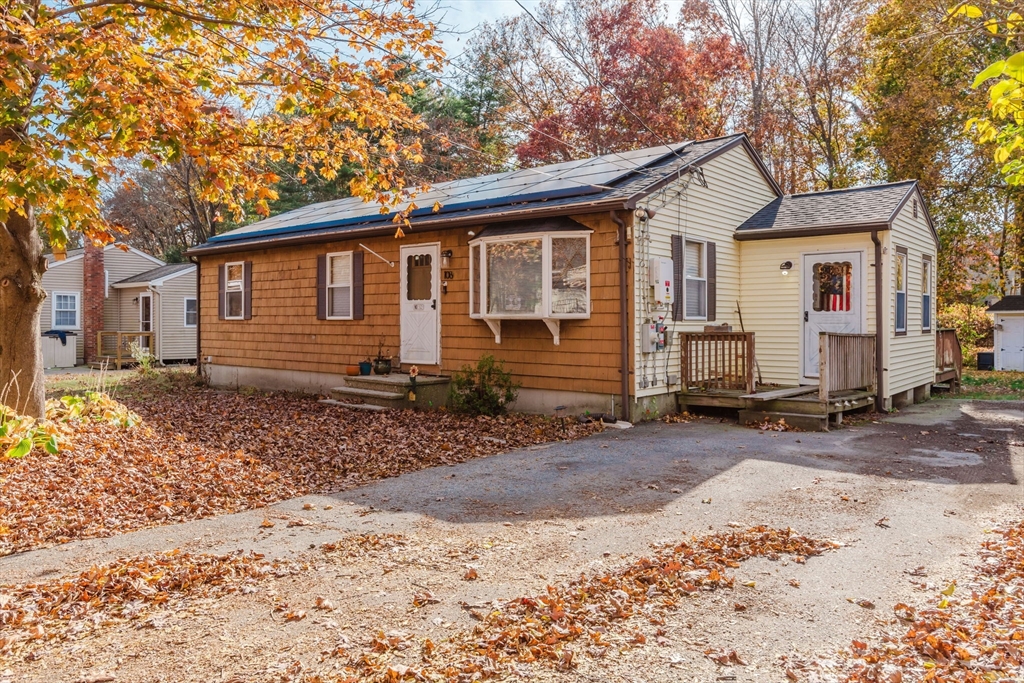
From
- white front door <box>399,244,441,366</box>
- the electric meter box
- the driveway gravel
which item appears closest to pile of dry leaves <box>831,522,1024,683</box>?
the driveway gravel

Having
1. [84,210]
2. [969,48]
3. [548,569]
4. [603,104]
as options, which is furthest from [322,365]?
[969,48]

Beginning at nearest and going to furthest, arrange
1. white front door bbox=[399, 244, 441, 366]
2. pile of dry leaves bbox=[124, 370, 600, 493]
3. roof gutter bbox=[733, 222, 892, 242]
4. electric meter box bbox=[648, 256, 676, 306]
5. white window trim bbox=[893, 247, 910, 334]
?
pile of dry leaves bbox=[124, 370, 600, 493] < electric meter box bbox=[648, 256, 676, 306] < roof gutter bbox=[733, 222, 892, 242] < white window trim bbox=[893, 247, 910, 334] < white front door bbox=[399, 244, 441, 366]

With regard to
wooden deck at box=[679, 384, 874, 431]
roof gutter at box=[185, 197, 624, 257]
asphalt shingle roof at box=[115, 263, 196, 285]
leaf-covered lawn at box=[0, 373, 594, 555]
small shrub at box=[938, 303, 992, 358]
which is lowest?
leaf-covered lawn at box=[0, 373, 594, 555]

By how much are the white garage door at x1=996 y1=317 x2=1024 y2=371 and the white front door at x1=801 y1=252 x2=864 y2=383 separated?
1286 centimetres

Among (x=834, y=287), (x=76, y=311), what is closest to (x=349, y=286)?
(x=834, y=287)

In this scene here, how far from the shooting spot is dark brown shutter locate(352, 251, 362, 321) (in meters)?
13.1

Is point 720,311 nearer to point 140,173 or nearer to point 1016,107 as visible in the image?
point 1016,107

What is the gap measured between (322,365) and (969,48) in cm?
1629

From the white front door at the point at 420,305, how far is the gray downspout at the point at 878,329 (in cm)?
685

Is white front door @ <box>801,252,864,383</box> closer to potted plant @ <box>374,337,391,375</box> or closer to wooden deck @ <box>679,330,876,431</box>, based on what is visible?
wooden deck @ <box>679,330,876,431</box>

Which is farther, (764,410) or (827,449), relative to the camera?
(764,410)

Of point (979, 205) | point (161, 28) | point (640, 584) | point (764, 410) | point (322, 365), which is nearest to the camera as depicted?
point (640, 584)

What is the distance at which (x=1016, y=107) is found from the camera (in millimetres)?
4457

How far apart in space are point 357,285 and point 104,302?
16987 mm
